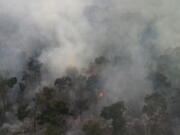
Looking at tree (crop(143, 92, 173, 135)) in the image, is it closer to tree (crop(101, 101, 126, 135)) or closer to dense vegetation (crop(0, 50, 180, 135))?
dense vegetation (crop(0, 50, 180, 135))

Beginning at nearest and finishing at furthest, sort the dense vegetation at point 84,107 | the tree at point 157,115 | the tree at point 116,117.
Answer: the tree at point 116,117 < the tree at point 157,115 < the dense vegetation at point 84,107

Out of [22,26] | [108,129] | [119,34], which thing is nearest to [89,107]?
[108,129]

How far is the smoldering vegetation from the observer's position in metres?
36.8

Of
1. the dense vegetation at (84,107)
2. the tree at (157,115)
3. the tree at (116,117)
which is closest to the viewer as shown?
the tree at (116,117)

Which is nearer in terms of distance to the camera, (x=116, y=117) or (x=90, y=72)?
(x=116, y=117)

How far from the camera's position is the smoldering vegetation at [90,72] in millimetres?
36750

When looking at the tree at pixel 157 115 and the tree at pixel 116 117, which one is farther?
the tree at pixel 157 115

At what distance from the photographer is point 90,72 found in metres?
52.0

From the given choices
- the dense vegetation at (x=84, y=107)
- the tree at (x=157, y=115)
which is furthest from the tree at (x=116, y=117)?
the tree at (x=157, y=115)

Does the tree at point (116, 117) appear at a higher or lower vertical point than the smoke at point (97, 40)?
lower

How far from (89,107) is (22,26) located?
1458 inches


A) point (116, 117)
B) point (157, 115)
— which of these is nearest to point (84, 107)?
point (116, 117)

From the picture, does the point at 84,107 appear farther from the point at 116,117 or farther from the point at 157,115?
the point at 157,115

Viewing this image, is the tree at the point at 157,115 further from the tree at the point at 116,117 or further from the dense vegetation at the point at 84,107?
the tree at the point at 116,117
